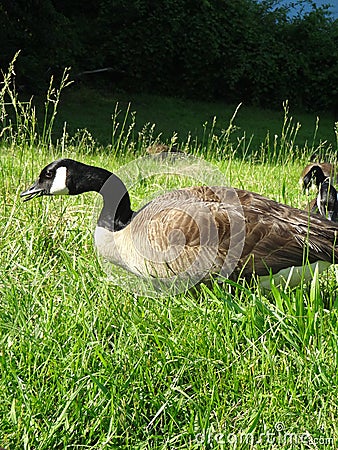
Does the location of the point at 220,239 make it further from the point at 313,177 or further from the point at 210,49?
the point at 210,49

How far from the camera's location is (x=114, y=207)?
11.6ft

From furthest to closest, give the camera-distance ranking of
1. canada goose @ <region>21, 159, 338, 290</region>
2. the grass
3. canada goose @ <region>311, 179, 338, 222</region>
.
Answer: canada goose @ <region>311, 179, 338, 222</region>
canada goose @ <region>21, 159, 338, 290</region>
the grass

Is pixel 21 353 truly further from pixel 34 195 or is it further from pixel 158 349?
pixel 34 195

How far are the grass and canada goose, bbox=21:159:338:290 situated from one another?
0.24 m

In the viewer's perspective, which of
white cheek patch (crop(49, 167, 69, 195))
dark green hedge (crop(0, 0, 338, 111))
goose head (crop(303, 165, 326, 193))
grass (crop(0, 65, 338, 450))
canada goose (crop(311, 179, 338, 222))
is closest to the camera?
grass (crop(0, 65, 338, 450))

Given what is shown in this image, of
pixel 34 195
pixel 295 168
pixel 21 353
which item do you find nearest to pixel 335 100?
pixel 295 168

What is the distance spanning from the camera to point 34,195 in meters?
3.57

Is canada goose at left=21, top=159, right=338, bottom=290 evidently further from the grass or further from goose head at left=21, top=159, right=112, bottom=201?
goose head at left=21, top=159, right=112, bottom=201

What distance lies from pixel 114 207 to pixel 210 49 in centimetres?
1544

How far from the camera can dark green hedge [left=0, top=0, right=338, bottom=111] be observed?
17.2 m

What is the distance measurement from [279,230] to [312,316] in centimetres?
75

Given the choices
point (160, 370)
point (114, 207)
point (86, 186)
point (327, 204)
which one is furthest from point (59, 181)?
point (327, 204)

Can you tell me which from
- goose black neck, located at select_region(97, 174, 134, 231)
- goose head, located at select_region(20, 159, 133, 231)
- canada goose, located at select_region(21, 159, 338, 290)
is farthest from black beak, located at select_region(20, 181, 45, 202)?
canada goose, located at select_region(21, 159, 338, 290)

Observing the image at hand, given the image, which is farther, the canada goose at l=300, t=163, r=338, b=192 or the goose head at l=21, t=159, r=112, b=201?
the canada goose at l=300, t=163, r=338, b=192
